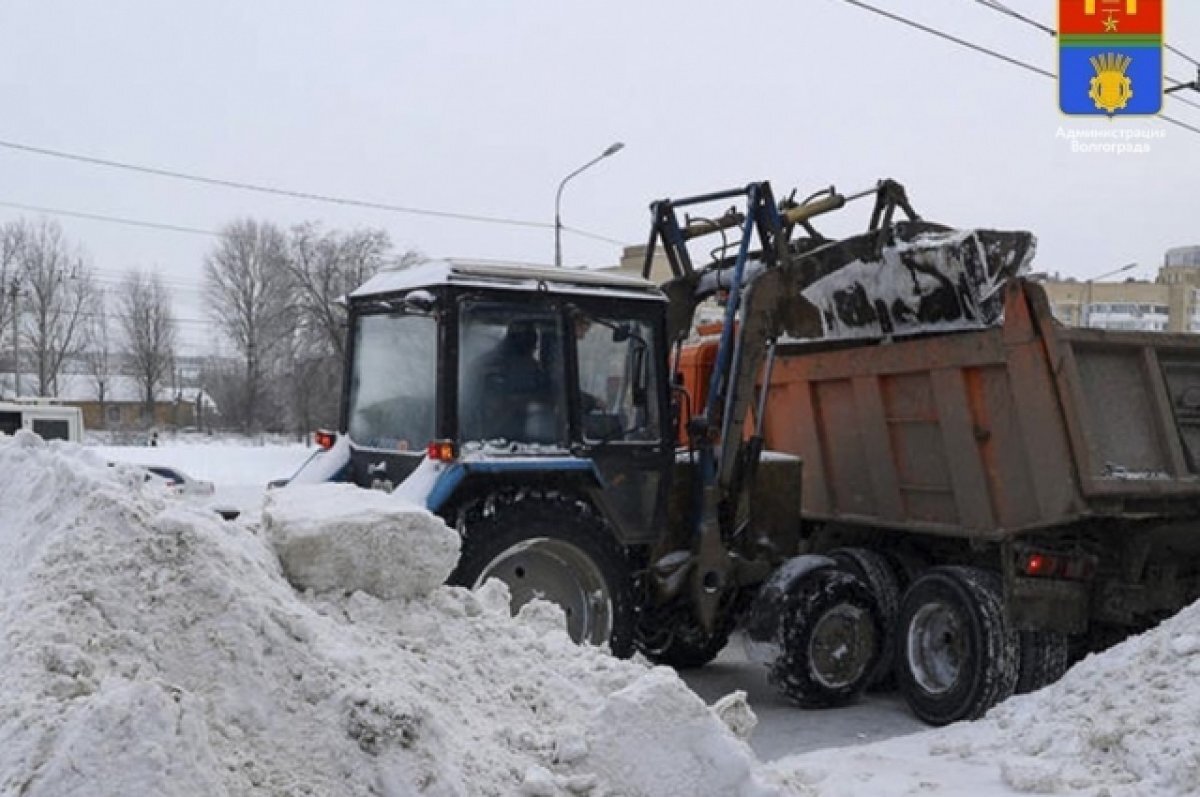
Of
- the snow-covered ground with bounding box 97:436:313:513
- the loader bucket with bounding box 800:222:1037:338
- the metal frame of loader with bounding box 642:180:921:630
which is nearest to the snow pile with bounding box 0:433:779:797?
the metal frame of loader with bounding box 642:180:921:630

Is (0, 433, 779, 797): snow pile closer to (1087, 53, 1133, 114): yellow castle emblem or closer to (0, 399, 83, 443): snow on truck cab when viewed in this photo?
(1087, 53, 1133, 114): yellow castle emblem

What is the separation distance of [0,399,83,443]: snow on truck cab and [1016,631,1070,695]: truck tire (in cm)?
1607

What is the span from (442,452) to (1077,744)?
329 centimetres

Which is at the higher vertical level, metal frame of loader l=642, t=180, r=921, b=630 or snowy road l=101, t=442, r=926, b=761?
metal frame of loader l=642, t=180, r=921, b=630

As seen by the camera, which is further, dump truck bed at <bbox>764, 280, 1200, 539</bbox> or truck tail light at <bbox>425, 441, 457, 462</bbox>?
dump truck bed at <bbox>764, 280, 1200, 539</bbox>

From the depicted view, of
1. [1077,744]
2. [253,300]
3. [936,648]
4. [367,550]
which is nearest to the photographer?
[367,550]

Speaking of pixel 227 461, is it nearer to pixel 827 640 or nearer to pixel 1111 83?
pixel 1111 83

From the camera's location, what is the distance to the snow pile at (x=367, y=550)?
13.7 feet

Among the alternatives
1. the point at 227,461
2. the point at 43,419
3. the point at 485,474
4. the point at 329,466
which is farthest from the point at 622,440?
the point at 227,461

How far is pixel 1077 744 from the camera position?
5391 mm

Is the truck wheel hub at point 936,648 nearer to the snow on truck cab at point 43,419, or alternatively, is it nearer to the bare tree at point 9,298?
the snow on truck cab at point 43,419

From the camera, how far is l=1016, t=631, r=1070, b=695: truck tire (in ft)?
22.8

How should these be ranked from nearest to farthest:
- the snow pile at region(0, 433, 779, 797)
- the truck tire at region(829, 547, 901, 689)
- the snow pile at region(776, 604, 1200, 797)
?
the snow pile at region(0, 433, 779, 797) < the snow pile at region(776, 604, 1200, 797) < the truck tire at region(829, 547, 901, 689)

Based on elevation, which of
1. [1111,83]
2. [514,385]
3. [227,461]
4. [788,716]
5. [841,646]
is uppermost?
[1111,83]
